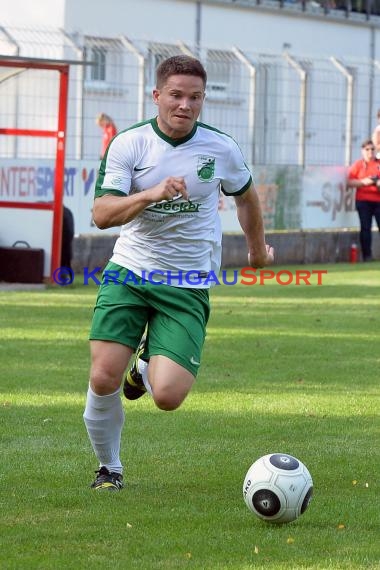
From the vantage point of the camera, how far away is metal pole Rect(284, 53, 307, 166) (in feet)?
75.9

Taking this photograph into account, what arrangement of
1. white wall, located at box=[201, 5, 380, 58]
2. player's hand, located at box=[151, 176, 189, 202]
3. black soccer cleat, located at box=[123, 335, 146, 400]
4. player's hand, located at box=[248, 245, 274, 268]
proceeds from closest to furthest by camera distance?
player's hand, located at box=[151, 176, 189, 202] → player's hand, located at box=[248, 245, 274, 268] → black soccer cleat, located at box=[123, 335, 146, 400] → white wall, located at box=[201, 5, 380, 58]

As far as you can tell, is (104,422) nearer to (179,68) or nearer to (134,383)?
(134,383)

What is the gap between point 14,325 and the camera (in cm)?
1404

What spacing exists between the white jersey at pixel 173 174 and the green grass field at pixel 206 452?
115 centimetres

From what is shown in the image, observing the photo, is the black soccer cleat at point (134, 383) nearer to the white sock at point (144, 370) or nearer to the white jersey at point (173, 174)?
the white sock at point (144, 370)

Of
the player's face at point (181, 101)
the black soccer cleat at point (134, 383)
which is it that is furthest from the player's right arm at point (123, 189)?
the black soccer cleat at point (134, 383)

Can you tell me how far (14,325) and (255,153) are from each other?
989 cm

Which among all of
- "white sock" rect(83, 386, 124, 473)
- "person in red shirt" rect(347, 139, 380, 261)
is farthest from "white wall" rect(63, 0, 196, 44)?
"white sock" rect(83, 386, 124, 473)

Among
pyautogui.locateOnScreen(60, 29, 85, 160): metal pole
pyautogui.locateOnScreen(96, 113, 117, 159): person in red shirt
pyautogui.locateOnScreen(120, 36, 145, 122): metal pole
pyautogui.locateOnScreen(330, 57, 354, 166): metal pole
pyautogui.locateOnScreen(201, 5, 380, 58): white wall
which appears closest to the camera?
pyautogui.locateOnScreen(96, 113, 117, 159): person in red shirt

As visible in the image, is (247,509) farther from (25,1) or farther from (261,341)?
→ (25,1)

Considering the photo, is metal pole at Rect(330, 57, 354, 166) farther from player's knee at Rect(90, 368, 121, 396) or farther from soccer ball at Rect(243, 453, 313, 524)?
soccer ball at Rect(243, 453, 313, 524)

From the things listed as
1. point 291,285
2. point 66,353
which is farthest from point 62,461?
point 291,285

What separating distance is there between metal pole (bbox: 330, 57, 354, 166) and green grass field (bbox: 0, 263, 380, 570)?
1041cm

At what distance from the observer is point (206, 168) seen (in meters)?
6.75
